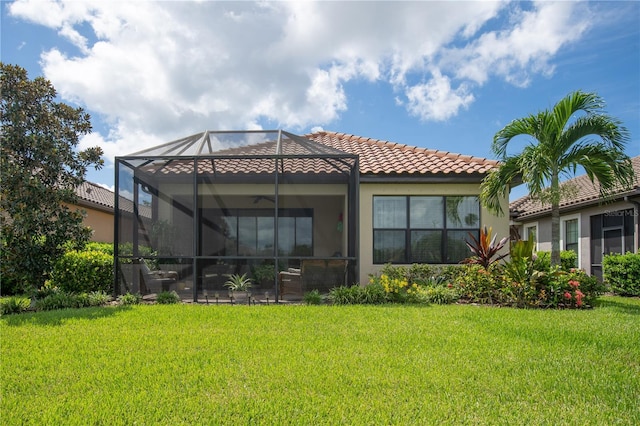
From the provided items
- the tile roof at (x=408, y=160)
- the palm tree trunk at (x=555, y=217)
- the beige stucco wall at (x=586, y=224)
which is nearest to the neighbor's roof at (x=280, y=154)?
the tile roof at (x=408, y=160)

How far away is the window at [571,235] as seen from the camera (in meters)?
16.6

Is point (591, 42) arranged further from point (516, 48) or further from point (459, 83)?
point (459, 83)

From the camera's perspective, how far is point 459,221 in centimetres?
1183

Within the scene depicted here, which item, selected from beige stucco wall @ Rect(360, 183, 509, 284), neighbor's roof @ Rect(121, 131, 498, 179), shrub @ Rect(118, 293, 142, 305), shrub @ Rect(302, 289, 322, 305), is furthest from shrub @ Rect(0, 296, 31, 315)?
beige stucco wall @ Rect(360, 183, 509, 284)

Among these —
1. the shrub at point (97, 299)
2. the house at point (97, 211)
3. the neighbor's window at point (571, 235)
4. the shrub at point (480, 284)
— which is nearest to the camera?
the shrub at point (97, 299)

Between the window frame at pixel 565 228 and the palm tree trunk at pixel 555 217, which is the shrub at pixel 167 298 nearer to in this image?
the palm tree trunk at pixel 555 217

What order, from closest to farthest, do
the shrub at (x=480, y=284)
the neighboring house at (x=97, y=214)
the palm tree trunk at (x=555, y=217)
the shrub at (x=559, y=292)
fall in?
the shrub at (x=559, y=292) → the shrub at (x=480, y=284) → the palm tree trunk at (x=555, y=217) → the neighboring house at (x=97, y=214)

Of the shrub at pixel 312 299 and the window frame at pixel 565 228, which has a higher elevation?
the window frame at pixel 565 228

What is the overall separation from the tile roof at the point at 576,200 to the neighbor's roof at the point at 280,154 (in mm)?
2538

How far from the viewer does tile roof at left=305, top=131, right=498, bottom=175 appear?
460 inches

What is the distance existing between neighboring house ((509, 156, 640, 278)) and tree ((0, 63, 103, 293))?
11859mm

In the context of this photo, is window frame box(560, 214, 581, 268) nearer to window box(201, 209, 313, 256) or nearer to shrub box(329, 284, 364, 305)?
window box(201, 209, 313, 256)

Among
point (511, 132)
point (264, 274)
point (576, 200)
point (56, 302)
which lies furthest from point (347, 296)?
point (576, 200)

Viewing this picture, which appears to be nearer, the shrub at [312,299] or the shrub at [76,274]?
the shrub at [312,299]
